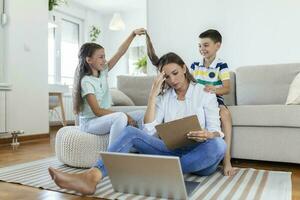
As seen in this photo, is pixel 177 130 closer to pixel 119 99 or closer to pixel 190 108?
pixel 190 108

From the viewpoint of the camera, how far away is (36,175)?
188cm

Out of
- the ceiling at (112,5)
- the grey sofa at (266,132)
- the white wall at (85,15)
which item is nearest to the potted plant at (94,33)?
the white wall at (85,15)

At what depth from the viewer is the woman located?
1.42m

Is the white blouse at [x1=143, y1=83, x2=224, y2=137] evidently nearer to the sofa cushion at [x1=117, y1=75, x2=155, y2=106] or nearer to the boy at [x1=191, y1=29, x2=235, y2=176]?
the boy at [x1=191, y1=29, x2=235, y2=176]

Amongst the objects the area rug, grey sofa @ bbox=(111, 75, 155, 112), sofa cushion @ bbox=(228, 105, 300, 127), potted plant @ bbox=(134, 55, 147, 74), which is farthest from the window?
sofa cushion @ bbox=(228, 105, 300, 127)

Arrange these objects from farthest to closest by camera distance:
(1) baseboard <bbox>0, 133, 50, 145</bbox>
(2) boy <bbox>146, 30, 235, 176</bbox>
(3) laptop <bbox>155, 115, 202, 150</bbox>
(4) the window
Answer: (4) the window < (1) baseboard <bbox>0, 133, 50, 145</bbox> < (2) boy <bbox>146, 30, 235, 176</bbox> < (3) laptop <bbox>155, 115, 202, 150</bbox>

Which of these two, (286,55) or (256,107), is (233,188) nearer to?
(256,107)

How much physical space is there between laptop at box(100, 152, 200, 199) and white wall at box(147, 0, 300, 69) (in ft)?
7.69

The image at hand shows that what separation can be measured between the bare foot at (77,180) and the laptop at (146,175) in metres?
0.08

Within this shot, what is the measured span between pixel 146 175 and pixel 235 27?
2.62 meters

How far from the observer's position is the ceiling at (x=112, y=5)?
6062 millimetres

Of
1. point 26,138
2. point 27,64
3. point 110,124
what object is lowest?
point 26,138

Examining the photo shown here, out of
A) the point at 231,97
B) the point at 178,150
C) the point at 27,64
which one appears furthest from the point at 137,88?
the point at 178,150

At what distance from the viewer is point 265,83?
2.73 meters
